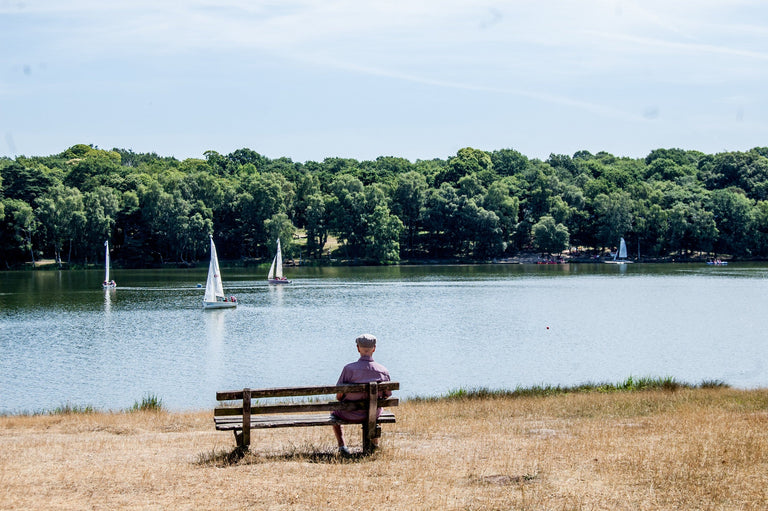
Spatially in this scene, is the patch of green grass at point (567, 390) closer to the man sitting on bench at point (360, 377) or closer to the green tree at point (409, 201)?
the man sitting on bench at point (360, 377)

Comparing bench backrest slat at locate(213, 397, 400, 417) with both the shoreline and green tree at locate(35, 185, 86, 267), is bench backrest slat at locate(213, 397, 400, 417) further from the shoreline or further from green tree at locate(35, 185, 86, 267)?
the shoreline

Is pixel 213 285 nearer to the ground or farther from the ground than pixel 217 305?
farther from the ground

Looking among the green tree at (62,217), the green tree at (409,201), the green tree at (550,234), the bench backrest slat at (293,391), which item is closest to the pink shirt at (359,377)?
the bench backrest slat at (293,391)

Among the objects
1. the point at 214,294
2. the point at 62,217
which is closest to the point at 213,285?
the point at 214,294

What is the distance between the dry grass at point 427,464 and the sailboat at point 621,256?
373 feet

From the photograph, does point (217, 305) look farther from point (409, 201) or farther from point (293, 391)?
point (409, 201)

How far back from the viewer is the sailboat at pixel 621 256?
12669 cm

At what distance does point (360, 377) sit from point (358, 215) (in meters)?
111

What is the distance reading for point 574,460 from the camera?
11664mm

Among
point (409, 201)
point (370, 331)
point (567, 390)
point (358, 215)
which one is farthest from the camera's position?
point (409, 201)

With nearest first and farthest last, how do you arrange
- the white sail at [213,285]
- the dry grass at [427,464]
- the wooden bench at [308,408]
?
the dry grass at [427,464] < the wooden bench at [308,408] < the white sail at [213,285]

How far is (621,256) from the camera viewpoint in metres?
128

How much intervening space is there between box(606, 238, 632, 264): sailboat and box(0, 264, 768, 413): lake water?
46.8 meters

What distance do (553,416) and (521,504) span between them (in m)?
7.59
